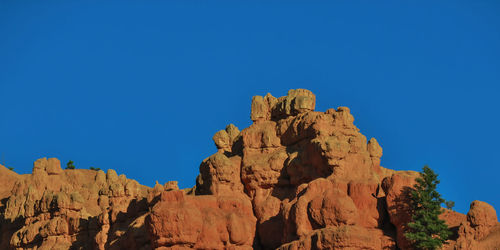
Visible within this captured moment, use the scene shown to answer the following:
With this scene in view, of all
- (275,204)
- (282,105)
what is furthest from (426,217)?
(282,105)

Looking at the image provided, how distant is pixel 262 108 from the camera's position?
5894cm

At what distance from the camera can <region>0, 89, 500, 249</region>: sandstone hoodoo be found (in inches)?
1759

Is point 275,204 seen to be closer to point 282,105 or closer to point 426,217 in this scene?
point 282,105

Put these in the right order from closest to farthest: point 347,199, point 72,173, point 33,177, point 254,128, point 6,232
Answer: point 347,199 → point 254,128 → point 6,232 → point 33,177 → point 72,173

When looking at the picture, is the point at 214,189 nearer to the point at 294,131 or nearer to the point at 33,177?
the point at 294,131

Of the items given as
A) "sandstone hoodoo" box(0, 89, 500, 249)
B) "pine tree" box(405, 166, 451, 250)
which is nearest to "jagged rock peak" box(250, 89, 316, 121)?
"sandstone hoodoo" box(0, 89, 500, 249)

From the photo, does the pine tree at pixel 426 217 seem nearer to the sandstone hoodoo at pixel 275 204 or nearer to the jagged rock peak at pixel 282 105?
the sandstone hoodoo at pixel 275 204

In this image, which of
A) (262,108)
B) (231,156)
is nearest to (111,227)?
(231,156)

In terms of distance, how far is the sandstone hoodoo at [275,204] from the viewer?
147 ft

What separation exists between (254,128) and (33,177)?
3285 centimetres

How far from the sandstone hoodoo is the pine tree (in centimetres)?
61

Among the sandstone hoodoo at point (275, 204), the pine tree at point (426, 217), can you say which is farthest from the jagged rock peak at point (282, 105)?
the pine tree at point (426, 217)

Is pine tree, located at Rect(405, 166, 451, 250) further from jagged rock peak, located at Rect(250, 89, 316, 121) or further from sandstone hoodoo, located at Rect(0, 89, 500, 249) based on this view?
jagged rock peak, located at Rect(250, 89, 316, 121)

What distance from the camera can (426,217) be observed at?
4325cm
